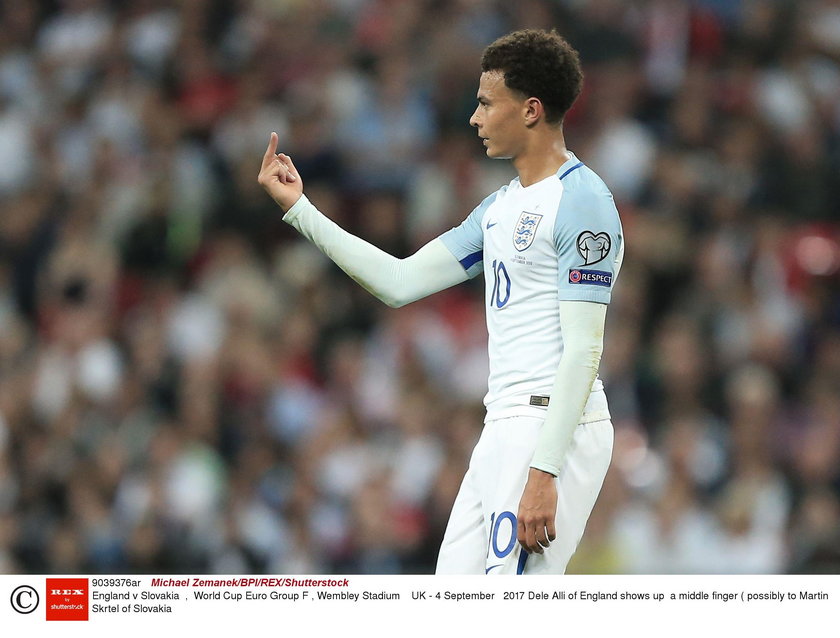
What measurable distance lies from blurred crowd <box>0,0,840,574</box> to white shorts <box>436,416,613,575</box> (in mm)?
3700

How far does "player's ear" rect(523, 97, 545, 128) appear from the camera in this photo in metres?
4.64

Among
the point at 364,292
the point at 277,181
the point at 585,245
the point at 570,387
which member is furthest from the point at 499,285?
the point at 364,292

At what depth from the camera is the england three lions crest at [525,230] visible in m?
4.56

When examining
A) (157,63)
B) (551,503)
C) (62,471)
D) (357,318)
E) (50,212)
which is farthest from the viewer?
(157,63)

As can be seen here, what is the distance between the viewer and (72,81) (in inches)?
505

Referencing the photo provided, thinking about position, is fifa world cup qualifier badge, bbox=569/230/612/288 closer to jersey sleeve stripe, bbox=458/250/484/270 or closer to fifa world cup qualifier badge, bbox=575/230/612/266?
fifa world cup qualifier badge, bbox=575/230/612/266

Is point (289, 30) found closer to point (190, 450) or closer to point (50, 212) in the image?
point (50, 212)

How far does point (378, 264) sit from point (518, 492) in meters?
0.93

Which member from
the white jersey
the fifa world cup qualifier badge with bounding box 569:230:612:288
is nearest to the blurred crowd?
the white jersey

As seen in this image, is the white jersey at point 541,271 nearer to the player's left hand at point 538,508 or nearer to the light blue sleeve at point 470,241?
the light blue sleeve at point 470,241
